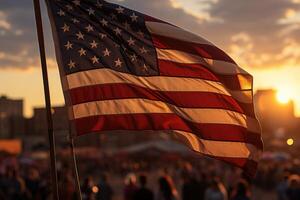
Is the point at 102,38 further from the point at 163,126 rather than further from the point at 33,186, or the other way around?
the point at 33,186

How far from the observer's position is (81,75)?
6.24 m

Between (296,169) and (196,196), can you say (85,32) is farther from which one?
(296,169)

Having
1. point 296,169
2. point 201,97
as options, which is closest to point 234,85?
point 201,97

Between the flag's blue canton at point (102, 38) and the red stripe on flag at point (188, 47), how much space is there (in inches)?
3.2

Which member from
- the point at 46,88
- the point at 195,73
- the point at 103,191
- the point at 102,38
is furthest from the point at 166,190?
the point at 46,88

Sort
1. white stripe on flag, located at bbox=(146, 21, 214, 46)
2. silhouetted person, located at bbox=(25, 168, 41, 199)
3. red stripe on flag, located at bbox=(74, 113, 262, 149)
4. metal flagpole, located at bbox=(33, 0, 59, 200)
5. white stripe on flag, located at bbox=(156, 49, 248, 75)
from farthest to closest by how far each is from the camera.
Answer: silhouetted person, located at bbox=(25, 168, 41, 199), white stripe on flag, located at bbox=(156, 49, 248, 75), white stripe on flag, located at bbox=(146, 21, 214, 46), red stripe on flag, located at bbox=(74, 113, 262, 149), metal flagpole, located at bbox=(33, 0, 59, 200)

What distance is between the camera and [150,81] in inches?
258

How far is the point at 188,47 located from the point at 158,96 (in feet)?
1.74

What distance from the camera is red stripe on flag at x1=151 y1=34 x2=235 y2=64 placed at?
6516 mm

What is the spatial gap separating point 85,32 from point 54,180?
1490mm

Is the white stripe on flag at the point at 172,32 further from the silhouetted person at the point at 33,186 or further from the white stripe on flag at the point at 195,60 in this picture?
the silhouetted person at the point at 33,186

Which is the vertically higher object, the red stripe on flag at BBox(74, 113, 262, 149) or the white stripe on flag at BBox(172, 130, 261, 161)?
the red stripe on flag at BBox(74, 113, 262, 149)

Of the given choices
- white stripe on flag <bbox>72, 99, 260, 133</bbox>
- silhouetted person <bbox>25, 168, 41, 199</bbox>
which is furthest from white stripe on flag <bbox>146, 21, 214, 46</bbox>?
silhouetted person <bbox>25, 168, 41, 199</bbox>

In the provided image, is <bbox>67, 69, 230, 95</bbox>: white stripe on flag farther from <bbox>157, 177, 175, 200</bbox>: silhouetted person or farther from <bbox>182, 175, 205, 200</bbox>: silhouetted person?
<bbox>182, 175, 205, 200</bbox>: silhouetted person
